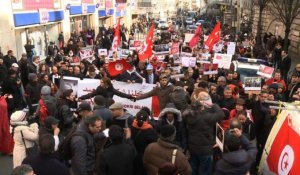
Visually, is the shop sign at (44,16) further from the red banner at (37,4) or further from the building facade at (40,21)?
the red banner at (37,4)

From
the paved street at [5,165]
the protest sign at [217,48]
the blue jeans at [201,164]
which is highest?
the protest sign at [217,48]

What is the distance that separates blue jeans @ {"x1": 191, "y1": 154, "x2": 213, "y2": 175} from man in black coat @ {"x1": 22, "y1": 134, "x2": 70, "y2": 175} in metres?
2.47

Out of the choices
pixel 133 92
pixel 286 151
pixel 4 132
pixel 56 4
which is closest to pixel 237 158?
pixel 286 151

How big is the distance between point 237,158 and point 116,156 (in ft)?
4.90

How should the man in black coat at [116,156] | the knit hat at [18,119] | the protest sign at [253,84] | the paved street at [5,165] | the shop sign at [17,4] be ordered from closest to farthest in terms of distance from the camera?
the man in black coat at [116,156]
the knit hat at [18,119]
the paved street at [5,165]
the protest sign at [253,84]
the shop sign at [17,4]

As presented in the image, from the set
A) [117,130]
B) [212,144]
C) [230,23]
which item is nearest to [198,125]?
[212,144]

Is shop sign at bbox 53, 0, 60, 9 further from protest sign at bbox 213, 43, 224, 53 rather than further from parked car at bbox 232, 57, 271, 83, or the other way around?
parked car at bbox 232, 57, 271, 83

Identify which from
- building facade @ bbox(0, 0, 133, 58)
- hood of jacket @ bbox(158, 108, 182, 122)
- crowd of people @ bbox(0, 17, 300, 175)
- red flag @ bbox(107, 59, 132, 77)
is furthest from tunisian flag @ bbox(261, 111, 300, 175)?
building facade @ bbox(0, 0, 133, 58)

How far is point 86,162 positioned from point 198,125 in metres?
1.83

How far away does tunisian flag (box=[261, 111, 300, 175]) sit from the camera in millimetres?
5184

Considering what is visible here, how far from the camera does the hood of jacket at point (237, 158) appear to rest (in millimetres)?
4781

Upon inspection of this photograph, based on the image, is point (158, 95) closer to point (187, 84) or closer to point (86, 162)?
point (187, 84)

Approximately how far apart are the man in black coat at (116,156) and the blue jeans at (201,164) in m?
1.70

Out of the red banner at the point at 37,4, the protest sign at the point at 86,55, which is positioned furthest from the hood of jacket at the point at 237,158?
the red banner at the point at 37,4
